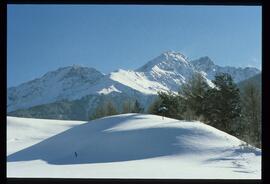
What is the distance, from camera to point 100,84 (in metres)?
137

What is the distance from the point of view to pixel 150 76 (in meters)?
148

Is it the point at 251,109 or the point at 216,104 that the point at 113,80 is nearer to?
the point at 216,104

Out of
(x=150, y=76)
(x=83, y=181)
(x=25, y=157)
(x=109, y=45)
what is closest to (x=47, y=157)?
(x=25, y=157)

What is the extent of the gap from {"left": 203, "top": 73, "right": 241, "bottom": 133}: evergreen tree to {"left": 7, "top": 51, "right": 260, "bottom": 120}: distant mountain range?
92964 mm

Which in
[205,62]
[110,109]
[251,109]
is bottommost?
[110,109]

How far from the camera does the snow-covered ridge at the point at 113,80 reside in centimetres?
12912

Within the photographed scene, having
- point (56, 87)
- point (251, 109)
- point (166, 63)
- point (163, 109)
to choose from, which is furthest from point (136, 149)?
point (56, 87)

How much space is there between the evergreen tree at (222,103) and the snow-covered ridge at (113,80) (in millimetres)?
Result: 102926

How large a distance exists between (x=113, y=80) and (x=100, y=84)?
23.8 feet

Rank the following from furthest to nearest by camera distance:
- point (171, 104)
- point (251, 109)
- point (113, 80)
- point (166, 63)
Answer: point (166, 63) → point (113, 80) → point (171, 104) → point (251, 109)

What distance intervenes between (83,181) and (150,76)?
480 ft

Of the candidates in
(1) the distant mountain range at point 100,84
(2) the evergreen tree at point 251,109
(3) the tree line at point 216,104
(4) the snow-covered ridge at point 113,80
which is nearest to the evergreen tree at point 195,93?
(3) the tree line at point 216,104

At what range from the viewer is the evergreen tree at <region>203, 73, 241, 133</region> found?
13945 millimetres
